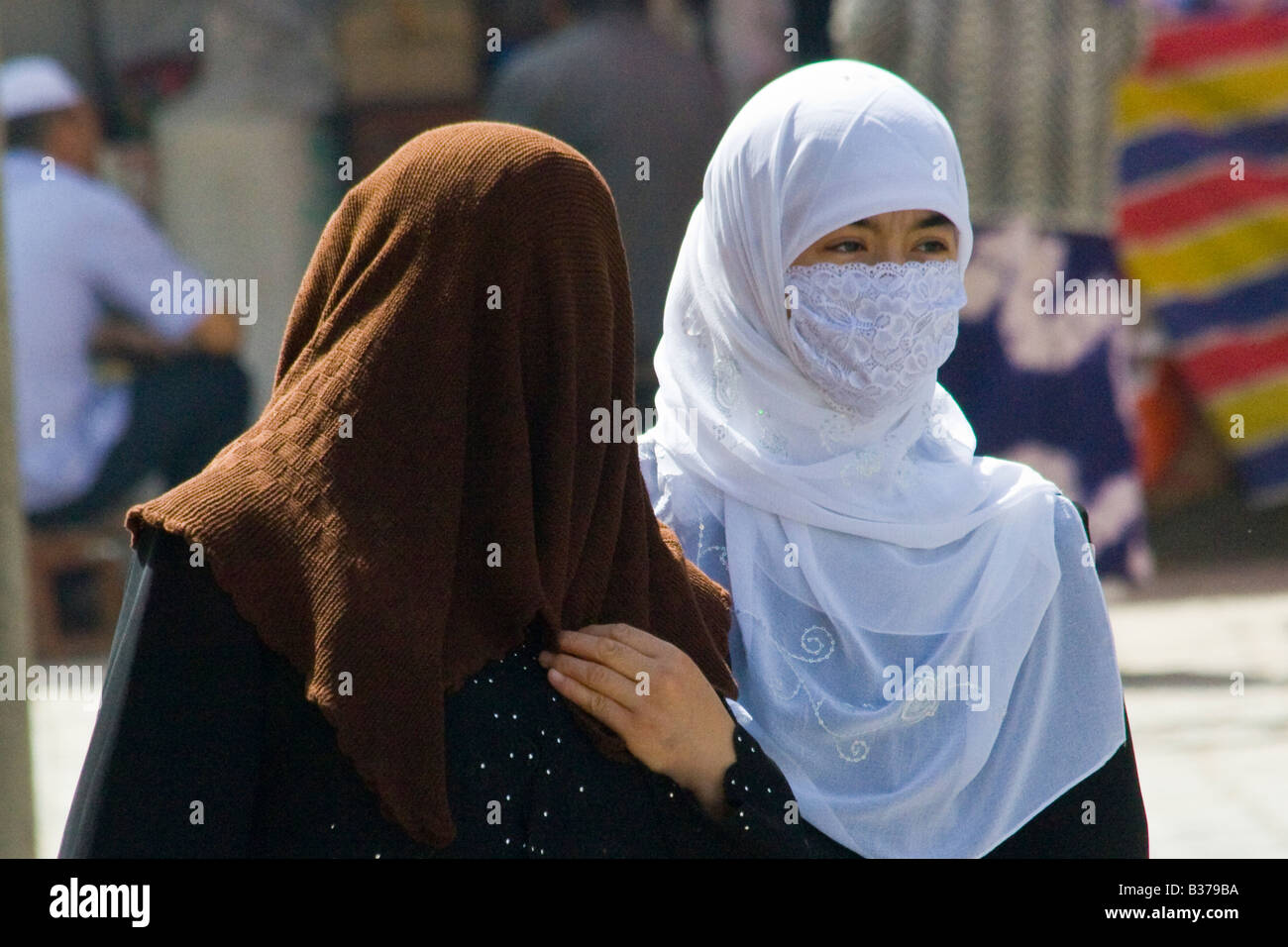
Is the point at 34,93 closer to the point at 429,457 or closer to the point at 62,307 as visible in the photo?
the point at 62,307

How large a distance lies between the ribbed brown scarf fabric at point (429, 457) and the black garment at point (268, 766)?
3 centimetres

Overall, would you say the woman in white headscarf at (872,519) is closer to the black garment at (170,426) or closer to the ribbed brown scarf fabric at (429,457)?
the ribbed brown scarf fabric at (429,457)

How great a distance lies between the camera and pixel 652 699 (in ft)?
5.13

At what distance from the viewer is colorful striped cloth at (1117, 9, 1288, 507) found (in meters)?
5.87

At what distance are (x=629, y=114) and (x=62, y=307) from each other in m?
1.68

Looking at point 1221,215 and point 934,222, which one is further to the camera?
point 1221,215

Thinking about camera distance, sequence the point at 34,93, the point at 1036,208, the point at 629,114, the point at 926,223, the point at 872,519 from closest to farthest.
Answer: the point at 872,519 < the point at 926,223 < the point at 1036,208 < the point at 629,114 < the point at 34,93

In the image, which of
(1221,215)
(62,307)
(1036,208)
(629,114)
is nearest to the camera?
(1036,208)

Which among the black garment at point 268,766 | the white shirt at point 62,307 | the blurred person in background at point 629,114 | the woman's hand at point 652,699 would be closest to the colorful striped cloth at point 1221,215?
the blurred person in background at point 629,114

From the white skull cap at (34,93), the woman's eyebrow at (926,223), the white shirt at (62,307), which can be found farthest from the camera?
the white skull cap at (34,93)

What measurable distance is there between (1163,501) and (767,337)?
4338 mm

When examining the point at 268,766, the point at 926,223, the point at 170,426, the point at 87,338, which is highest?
the point at 87,338

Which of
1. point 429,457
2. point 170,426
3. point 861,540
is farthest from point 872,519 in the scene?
point 170,426

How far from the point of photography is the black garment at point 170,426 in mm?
5074
